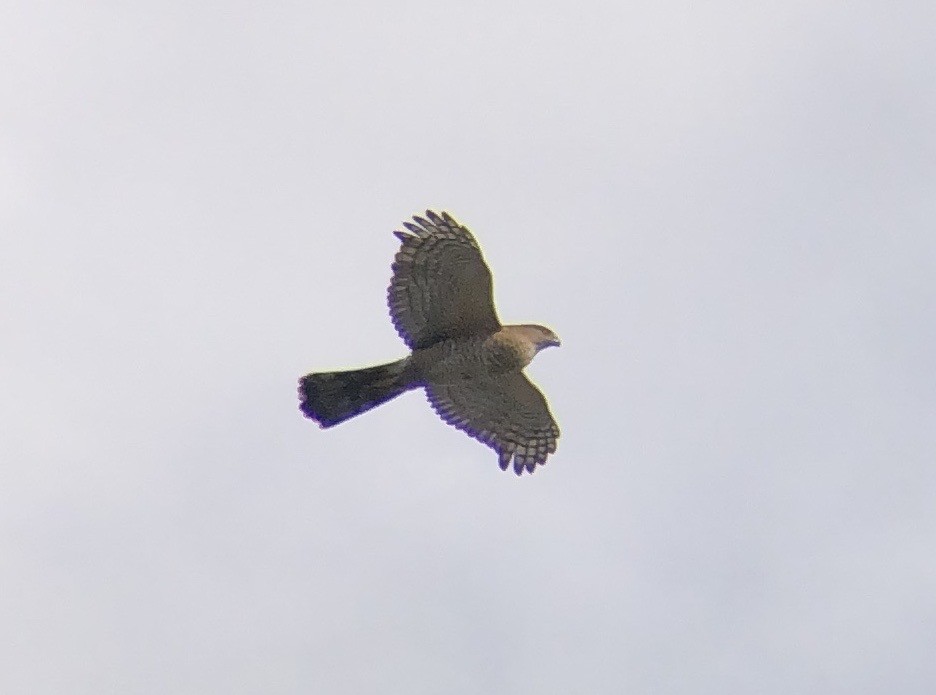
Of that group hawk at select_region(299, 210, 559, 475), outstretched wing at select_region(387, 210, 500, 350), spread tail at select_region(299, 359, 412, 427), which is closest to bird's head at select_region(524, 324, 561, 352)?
hawk at select_region(299, 210, 559, 475)

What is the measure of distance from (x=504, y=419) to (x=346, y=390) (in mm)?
1880

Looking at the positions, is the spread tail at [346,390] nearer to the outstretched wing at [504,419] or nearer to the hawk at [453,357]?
the hawk at [453,357]

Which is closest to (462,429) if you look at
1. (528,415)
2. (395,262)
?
(528,415)

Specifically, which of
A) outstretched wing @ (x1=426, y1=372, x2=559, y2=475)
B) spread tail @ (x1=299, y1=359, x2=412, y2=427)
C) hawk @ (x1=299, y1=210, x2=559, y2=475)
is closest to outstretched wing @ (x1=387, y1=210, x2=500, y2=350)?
hawk @ (x1=299, y1=210, x2=559, y2=475)

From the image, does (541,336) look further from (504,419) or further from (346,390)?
(346,390)

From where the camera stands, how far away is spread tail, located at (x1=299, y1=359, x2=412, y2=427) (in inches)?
754

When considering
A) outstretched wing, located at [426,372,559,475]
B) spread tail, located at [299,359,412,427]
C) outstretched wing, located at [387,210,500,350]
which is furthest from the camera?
outstretched wing, located at [426,372,559,475]

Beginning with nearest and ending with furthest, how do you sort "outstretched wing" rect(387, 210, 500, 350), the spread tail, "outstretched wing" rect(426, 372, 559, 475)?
"outstretched wing" rect(387, 210, 500, 350) → the spread tail → "outstretched wing" rect(426, 372, 559, 475)

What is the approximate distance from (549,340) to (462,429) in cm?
150

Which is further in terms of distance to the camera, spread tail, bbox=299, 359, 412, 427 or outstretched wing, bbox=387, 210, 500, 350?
spread tail, bbox=299, 359, 412, 427

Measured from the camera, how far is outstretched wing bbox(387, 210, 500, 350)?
18250 mm

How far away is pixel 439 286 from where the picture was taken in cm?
1866

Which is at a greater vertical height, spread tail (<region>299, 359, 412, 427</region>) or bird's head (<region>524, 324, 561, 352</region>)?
bird's head (<region>524, 324, 561, 352</region>)

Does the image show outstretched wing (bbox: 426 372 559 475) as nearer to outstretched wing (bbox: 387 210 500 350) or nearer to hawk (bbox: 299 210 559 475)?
hawk (bbox: 299 210 559 475)
